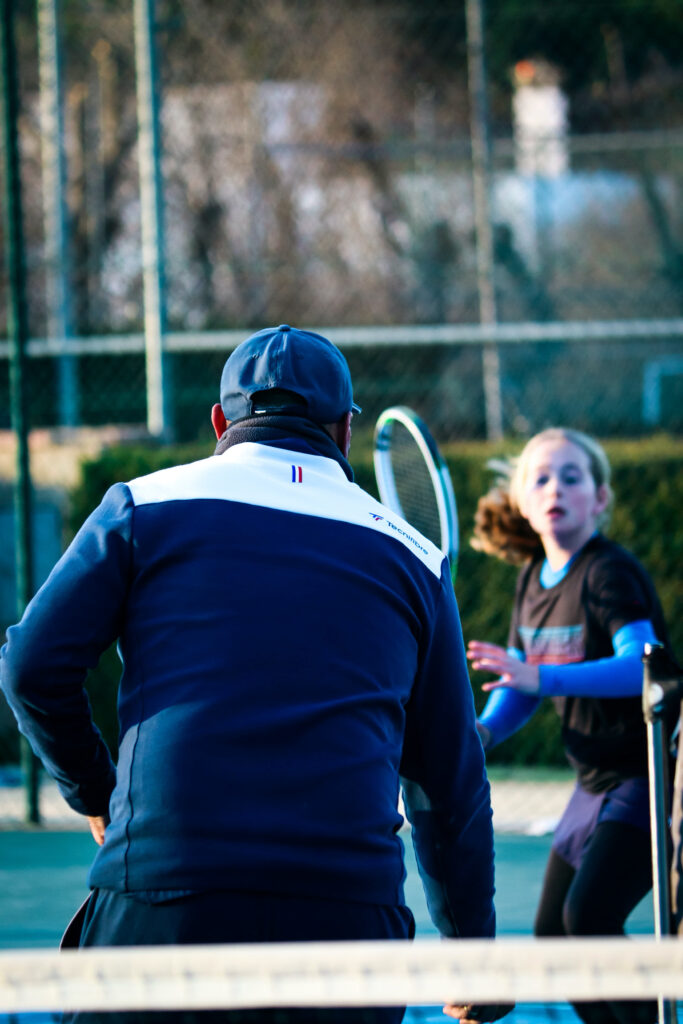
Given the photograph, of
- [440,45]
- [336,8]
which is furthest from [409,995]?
[440,45]

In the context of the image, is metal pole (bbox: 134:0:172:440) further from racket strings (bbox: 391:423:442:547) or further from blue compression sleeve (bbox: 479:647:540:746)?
blue compression sleeve (bbox: 479:647:540:746)

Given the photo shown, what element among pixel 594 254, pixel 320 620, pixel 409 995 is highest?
pixel 594 254

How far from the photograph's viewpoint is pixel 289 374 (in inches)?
88.8

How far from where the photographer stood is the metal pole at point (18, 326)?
19.6 ft

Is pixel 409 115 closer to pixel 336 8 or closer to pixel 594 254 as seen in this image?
pixel 336 8

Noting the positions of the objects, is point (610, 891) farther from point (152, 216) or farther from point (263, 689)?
point (152, 216)

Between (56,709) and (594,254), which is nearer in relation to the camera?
(56,709)

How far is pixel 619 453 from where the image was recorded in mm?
6855

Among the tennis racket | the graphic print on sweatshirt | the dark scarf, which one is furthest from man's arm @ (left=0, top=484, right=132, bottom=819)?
the graphic print on sweatshirt

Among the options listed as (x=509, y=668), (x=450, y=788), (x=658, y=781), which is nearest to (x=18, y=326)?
(x=509, y=668)

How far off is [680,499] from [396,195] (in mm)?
4049

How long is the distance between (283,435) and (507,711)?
69.4 inches

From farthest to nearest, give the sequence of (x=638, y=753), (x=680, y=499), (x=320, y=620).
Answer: (x=680, y=499) < (x=638, y=753) < (x=320, y=620)

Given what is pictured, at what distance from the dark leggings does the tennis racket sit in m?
0.83
